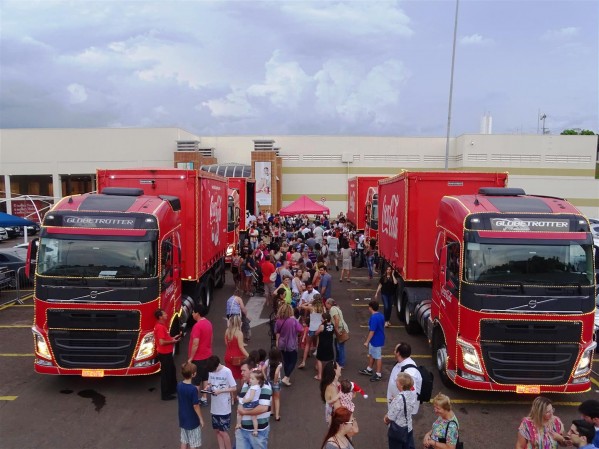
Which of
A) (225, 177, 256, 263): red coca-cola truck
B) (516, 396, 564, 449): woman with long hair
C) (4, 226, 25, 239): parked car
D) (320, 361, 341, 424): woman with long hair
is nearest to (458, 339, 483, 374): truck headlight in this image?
(516, 396, 564, 449): woman with long hair

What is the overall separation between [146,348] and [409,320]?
254 inches

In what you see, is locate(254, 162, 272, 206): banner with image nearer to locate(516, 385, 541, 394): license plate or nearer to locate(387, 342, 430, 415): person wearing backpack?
locate(516, 385, 541, 394): license plate

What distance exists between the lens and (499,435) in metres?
7.51

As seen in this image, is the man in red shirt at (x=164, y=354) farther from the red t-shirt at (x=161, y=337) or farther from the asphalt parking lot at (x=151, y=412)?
the asphalt parking lot at (x=151, y=412)

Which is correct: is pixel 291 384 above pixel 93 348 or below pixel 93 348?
below

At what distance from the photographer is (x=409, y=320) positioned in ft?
39.8

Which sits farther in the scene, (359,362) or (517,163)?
(517,163)

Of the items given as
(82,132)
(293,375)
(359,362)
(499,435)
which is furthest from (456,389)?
(82,132)

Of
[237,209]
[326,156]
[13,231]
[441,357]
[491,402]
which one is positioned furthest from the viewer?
[326,156]

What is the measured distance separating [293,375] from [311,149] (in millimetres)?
35030

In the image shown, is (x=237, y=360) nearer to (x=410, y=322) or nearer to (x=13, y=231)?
(x=410, y=322)

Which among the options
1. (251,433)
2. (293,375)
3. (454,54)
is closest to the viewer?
(251,433)

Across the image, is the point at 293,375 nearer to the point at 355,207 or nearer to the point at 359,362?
the point at 359,362

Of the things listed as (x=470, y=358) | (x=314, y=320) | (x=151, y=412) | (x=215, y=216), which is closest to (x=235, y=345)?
(x=151, y=412)
